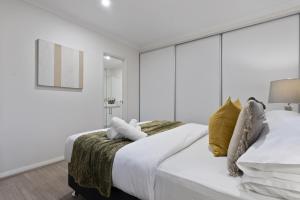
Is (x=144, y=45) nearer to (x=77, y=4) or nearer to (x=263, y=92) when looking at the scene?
(x=77, y=4)

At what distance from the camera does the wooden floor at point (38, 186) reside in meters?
1.74

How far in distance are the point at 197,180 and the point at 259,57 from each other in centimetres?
282

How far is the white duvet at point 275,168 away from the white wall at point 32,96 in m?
2.82

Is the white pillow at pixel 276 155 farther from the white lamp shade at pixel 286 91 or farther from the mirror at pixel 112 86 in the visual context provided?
the mirror at pixel 112 86

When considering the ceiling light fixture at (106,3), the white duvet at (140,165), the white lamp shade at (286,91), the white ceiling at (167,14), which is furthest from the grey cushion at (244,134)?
the ceiling light fixture at (106,3)

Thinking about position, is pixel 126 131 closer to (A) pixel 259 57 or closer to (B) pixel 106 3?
(B) pixel 106 3

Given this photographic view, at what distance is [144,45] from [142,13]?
1571mm

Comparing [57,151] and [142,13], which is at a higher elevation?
[142,13]

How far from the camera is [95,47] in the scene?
339 centimetres

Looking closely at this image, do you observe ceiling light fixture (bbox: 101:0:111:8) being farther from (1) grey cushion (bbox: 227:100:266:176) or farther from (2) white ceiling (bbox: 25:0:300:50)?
(1) grey cushion (bbox: 227:100:266:176)

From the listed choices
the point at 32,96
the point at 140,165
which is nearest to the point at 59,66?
the point at 32,96

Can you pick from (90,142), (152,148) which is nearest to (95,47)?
(90,142)

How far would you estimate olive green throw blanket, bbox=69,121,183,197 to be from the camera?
1.29 metres

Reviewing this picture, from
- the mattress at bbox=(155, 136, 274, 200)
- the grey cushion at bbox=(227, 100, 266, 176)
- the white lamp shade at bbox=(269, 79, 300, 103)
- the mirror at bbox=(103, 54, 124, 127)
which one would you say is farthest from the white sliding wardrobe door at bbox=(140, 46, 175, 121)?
the grey cushion at bbox=(227, 100, 266, 176)
